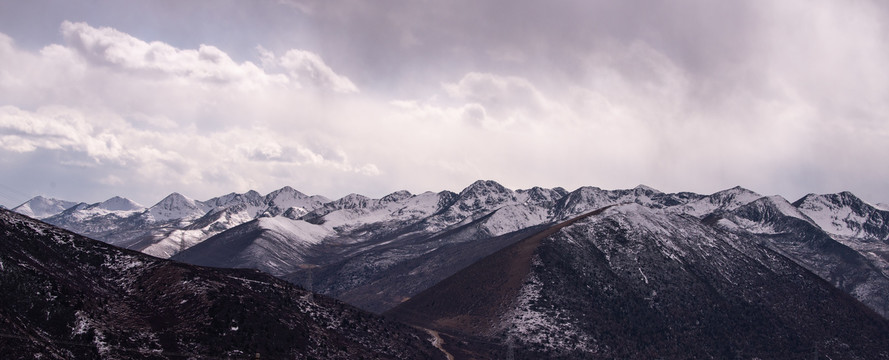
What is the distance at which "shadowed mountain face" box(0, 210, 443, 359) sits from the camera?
296 ft

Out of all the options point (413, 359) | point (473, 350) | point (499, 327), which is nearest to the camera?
point (413, 359)

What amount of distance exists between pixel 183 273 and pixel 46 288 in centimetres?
3099

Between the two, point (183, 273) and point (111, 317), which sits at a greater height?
point (183, 273)

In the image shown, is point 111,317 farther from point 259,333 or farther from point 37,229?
point 37,229

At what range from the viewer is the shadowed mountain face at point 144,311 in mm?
90250

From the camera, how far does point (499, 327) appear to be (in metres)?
198

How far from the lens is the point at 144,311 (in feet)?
362

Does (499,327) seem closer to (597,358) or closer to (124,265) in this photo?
(597,358)

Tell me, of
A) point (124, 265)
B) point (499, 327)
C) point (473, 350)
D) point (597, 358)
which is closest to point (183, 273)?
point (124, 265)

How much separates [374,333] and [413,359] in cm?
1098

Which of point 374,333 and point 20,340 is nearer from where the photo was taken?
point 20,340

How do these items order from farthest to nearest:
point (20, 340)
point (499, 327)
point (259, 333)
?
point (499, 327)
point (259, 333)
point (20, 340)

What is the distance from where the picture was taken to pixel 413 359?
151 meters

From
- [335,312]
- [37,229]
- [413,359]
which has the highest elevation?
[37,229]
